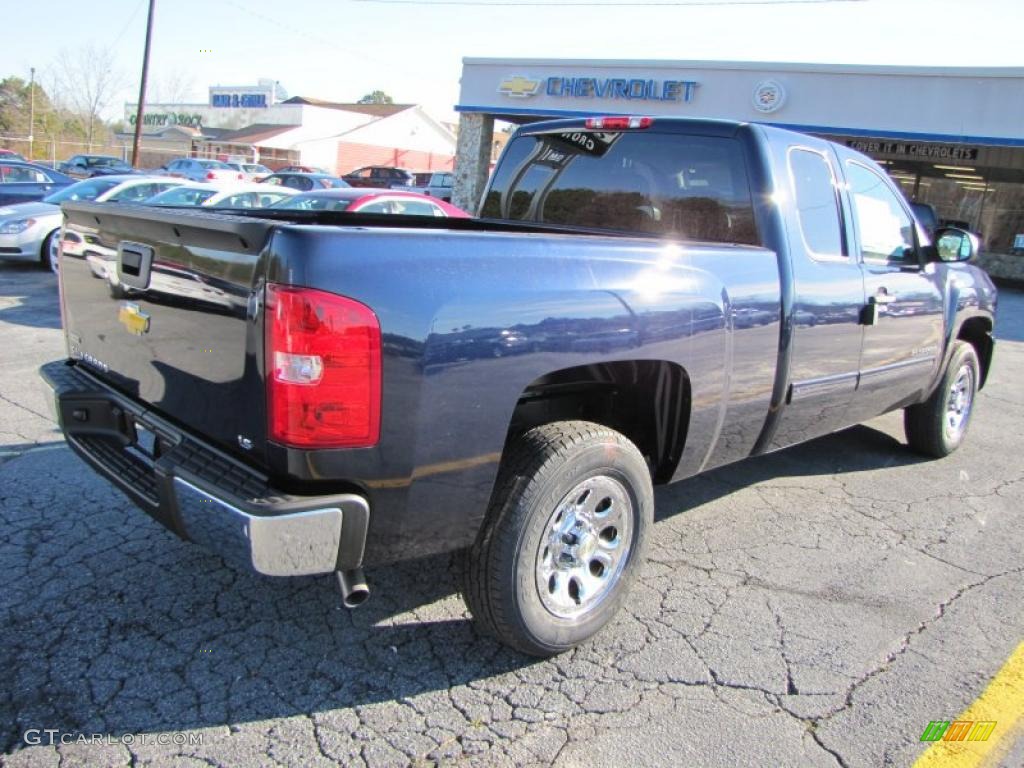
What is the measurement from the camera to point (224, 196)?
424 inches

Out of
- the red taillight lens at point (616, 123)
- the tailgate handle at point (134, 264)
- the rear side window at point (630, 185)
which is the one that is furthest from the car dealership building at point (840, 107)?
the tailgate handle at point (134, 264)

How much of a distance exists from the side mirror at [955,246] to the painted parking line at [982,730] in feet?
8.72

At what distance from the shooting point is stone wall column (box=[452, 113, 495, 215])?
24.2 meters

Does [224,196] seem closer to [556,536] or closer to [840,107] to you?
[556,536]

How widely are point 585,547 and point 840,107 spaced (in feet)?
64.3

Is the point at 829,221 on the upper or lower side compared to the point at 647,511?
upper

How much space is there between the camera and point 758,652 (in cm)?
304

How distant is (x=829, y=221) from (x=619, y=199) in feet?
3.45

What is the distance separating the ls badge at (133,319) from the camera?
2793 millimetres

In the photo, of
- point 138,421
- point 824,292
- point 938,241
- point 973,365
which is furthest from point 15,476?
point 973,365

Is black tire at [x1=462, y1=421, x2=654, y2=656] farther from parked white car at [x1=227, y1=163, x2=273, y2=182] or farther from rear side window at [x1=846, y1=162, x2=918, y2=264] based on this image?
parked white car at [x1=227, y1=163, x2=273, y2=182]

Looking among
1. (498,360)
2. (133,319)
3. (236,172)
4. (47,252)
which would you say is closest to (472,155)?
(236,172)

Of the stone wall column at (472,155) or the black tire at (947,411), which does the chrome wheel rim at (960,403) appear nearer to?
the black tire at (947,411)

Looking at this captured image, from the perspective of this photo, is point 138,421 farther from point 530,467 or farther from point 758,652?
point 758,652
